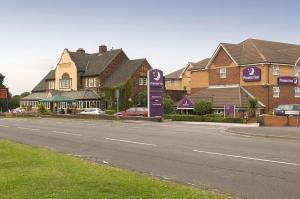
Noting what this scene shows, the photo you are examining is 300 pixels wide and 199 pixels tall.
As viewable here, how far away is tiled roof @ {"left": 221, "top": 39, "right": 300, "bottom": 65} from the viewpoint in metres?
63.4

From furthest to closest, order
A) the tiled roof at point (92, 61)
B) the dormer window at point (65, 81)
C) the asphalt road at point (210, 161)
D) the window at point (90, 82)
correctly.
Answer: the dormer window at point (65, 81), the tiled roof at point (92, 61), the window at point (90, 82), the asphalt road at point (210, 161)

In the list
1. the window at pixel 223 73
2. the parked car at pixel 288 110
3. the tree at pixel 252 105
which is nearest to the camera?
the parked car at pixel 288 110

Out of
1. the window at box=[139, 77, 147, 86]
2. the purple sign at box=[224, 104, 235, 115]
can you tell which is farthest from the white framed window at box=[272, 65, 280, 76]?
the window at box=[139, 77, 147, 86]

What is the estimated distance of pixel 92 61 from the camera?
306ft

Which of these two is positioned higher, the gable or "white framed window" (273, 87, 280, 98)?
the gable

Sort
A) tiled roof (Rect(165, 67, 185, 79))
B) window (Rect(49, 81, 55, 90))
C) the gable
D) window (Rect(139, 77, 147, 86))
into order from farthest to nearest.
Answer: tiled roof (Rect(165, 67, 185, 79)), window (Rect(49, 81, 55, 90)), window (Rect(139, 77, 147, 86)), the gable

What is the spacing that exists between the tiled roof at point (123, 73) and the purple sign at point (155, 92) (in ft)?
99.4

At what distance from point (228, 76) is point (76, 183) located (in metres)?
57.3

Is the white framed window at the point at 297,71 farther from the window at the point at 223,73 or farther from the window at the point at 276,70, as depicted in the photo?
the window at the point at 223,73

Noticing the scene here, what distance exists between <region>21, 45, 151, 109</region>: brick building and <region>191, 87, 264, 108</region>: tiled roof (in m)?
A: 17.3

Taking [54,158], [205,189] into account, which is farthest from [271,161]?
[54,158]

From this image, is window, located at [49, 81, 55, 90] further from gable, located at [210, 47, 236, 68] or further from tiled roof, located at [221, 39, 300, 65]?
tiled roof, located at [221, 39, 300, 65]

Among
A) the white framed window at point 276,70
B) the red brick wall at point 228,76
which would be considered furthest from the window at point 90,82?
the white framed window at point 276,70

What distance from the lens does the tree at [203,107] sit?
6041 cm
